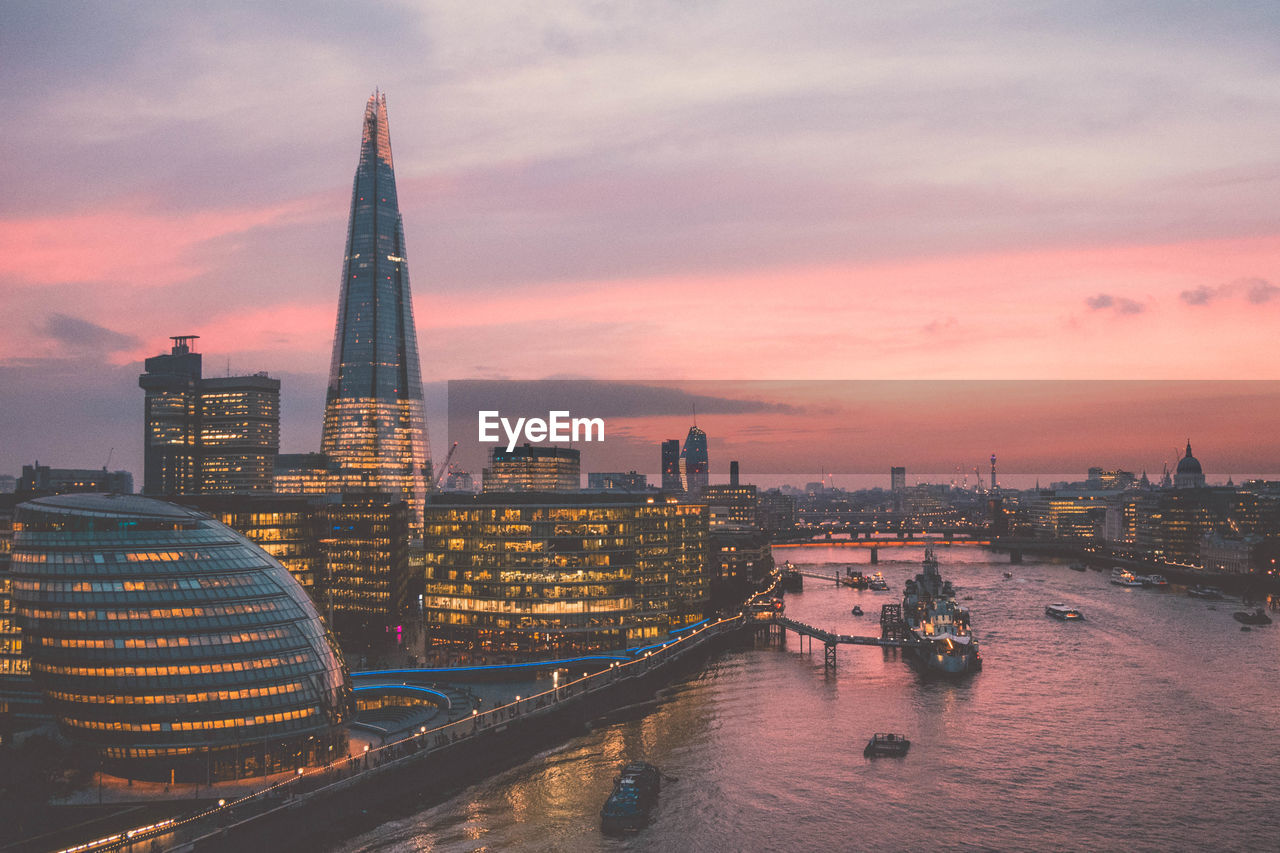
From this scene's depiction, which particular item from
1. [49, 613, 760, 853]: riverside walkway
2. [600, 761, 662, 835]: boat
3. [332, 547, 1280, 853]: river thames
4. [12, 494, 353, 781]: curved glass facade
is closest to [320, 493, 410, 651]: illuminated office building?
[49, 613, 760, 853]: riverside walkway

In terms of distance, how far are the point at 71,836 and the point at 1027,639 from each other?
120 m

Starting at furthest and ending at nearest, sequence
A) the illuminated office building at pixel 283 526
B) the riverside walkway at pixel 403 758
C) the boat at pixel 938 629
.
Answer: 1. the illuminated office building at pixel 283 526
2. the boat at pixel 938 629
3. the riverside walkway at pixel 403 758

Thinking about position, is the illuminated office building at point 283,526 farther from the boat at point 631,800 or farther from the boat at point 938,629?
the boat at point 938,629

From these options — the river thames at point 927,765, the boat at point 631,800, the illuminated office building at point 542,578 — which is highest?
the illuminated office building at point 542,578

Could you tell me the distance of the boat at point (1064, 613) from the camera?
534 ft

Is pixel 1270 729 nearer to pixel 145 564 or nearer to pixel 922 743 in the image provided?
pixel 922 743

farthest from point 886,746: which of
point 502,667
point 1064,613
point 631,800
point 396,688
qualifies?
point 1064,613

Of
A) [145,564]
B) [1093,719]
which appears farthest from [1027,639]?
[145,564]

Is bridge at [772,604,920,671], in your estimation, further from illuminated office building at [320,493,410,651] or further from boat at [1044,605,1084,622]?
illuminated office building at [320,493,410,651]

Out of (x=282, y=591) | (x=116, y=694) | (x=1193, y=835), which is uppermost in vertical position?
(x=282, y=591)

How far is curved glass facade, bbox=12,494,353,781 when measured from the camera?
69.8m

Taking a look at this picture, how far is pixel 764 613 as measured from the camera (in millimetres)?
160250

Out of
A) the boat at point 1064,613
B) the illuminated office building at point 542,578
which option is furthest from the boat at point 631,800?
the boat at point 1064,613

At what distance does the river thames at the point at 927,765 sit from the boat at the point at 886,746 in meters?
0.98
